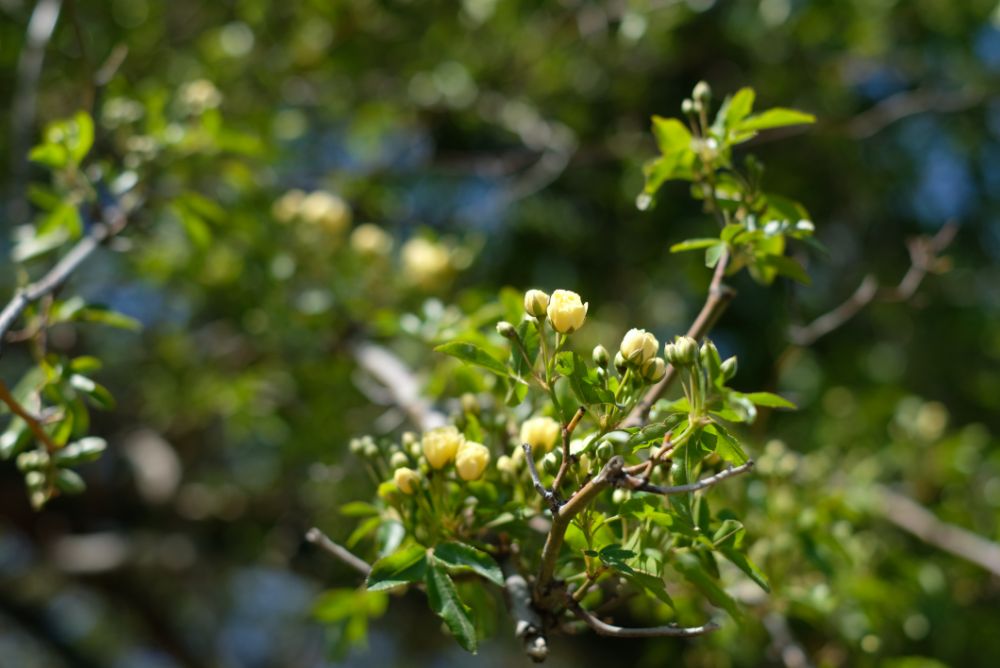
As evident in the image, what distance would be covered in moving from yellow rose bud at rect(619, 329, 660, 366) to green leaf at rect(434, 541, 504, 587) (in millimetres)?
269

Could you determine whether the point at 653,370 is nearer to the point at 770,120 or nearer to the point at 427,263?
the point at 770,120

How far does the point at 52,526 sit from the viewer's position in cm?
341

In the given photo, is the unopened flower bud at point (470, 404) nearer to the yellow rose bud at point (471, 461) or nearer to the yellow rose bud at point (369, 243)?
the yellow rose bud at point (471, 461)

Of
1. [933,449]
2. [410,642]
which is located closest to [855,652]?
[933,449]

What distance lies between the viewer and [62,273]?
1.36m

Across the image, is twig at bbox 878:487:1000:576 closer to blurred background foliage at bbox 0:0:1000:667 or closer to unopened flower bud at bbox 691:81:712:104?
blurred background foliage at bbox 0:0:1000:667

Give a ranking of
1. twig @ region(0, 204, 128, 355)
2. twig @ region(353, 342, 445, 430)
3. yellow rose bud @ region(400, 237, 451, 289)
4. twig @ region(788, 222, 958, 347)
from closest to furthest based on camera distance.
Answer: twig @ region(0, 204, 128, 355)
twig @ region(788, 222, 958, 347)
twig @ region(353, 342, 445, 430)
yellow rose bud @ region(400, 237, 451, 289)

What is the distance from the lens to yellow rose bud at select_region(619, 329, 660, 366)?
0.91 m

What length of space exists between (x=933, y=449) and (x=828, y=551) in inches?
45.1

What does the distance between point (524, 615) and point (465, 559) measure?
9 centimetres

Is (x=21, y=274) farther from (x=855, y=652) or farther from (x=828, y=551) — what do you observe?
(x=855, y=652)

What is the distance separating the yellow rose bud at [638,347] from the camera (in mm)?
906

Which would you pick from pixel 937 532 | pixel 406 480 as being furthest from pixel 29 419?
pixel 937 532

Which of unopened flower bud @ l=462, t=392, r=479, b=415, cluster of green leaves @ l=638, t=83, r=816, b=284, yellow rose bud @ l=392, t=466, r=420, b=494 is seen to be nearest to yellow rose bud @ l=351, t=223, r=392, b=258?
unopened flower bud @ l=462, t=392, r=479, b=415
